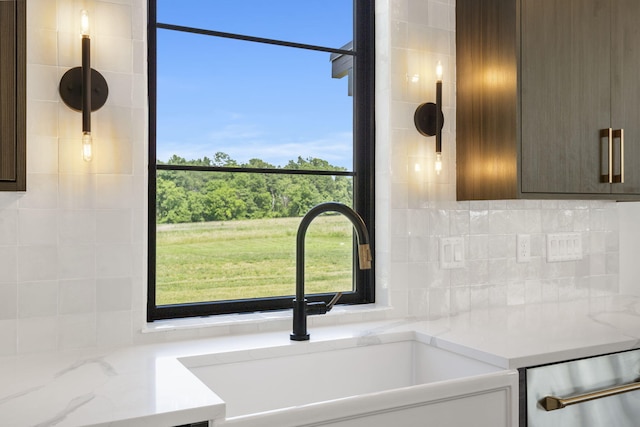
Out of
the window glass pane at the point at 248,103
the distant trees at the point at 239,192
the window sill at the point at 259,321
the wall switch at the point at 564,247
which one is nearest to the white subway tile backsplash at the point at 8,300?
the window sill at the point at 259,321

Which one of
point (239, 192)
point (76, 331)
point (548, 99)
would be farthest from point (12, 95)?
point (548, 99)

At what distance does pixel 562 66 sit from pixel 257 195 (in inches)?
44.6

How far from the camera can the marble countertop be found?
1.11 m

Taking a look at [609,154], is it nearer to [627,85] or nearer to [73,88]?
[627,85]

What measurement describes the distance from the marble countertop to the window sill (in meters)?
0.04

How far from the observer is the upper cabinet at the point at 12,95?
1.27 m

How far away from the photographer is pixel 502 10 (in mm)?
1974

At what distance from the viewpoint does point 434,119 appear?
212 cm

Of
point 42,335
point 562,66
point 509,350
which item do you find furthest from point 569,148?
point 42,335

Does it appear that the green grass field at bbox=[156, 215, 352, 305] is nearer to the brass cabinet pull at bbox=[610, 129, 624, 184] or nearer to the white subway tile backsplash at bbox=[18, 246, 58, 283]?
the white subway tile backsplash at bbox=[18, 246, 58, 283]

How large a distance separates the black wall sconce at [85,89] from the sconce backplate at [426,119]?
105cm

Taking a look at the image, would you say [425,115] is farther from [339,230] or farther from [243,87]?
[243,87]

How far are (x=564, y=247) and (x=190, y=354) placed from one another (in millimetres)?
1618

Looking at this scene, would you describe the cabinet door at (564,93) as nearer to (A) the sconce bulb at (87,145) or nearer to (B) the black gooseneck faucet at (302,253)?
(B) the black gooseneck faucet at (302,253)
